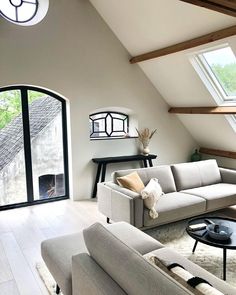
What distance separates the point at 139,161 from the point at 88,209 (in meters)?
1.69

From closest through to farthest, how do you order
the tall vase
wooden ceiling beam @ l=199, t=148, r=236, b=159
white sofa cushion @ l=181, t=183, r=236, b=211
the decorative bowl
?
the decorative bowl, white sofa cushion @ l=181, t=183, r=236, b=211, the tall vase, wooden ceiling beam @ l=199, t=148, r=236, b=159

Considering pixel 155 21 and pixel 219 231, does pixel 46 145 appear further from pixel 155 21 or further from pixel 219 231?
pixel 219 231

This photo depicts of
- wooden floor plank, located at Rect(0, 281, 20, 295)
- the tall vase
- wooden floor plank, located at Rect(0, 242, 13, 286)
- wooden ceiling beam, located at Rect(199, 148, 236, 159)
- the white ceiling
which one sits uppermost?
the white ceiling

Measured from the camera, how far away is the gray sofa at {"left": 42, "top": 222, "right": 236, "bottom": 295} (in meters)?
1.40

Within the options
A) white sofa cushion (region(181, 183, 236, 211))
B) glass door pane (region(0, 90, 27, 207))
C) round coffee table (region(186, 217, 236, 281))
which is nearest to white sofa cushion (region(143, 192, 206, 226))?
white sofa cushion (region(181, 183, 236, 211))

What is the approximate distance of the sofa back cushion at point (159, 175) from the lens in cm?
415

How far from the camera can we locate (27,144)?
494 centimetres

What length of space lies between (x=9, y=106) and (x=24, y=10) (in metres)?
1.62

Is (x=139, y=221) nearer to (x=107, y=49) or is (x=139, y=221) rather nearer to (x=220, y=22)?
(x=220, y=22)

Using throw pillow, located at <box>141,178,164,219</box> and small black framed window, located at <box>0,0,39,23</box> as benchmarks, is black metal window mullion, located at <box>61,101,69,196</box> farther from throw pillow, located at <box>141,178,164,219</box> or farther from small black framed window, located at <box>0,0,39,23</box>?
throw pillow, located at <box>141,178,164,219</box>

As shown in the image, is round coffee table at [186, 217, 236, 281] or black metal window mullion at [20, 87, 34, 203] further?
black metal window mullion at [20, 87, 34, 203]

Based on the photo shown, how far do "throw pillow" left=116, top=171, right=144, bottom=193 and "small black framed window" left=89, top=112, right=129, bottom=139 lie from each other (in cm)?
187

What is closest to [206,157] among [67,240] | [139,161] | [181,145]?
[181,145]

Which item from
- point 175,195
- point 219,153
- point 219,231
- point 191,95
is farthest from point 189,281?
point 219,153
